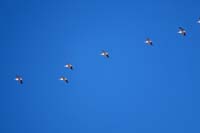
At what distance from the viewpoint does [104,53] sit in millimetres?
51156

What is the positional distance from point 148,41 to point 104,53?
3759 mm

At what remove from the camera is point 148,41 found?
5072 centimetres
